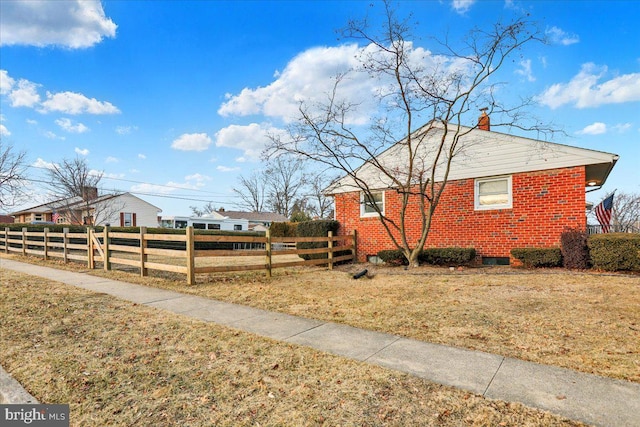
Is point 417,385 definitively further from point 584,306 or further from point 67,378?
point 584,306

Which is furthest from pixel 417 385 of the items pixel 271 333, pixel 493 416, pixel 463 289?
pixel 463 289

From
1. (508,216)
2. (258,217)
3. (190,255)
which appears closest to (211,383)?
(190,255)

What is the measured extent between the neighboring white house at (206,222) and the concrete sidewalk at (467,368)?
32228mm

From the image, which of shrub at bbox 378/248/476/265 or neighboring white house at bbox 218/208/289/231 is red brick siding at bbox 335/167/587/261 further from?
neighboring white house at bbox 218/208/289/231

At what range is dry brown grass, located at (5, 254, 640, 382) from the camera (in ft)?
10.7

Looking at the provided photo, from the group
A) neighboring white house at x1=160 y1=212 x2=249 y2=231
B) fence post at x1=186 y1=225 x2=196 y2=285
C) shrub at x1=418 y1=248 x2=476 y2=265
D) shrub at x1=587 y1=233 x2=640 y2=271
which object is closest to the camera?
fence post at x1=186 y1=225 x2=196 y2=285

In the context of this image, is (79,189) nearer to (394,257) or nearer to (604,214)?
(394,257)

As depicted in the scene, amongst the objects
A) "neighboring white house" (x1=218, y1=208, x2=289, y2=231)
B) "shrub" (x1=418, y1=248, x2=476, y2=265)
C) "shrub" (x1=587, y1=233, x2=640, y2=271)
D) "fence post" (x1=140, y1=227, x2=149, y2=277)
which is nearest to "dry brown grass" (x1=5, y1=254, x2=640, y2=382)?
"fence post" (x1=140, y1=227, x2=149, y2=277)

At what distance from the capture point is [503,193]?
32.1 feet

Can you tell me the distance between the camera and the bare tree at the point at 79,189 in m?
25.9

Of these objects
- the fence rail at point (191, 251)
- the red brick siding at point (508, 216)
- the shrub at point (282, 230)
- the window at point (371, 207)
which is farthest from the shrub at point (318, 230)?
the shrub at point (282, 230)

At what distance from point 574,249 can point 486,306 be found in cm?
493

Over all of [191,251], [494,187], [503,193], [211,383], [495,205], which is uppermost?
[494,187]

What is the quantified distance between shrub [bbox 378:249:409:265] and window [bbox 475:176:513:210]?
285cm
